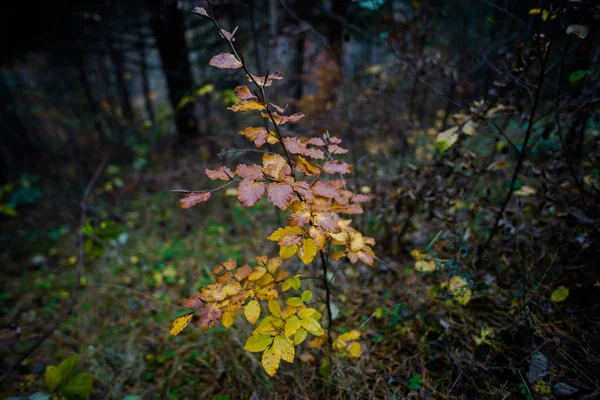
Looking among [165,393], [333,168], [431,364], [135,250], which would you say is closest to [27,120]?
[135,250]

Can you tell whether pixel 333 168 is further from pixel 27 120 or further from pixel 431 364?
pixel 27 120

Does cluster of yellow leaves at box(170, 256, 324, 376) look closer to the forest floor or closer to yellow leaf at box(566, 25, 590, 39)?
the forest floor

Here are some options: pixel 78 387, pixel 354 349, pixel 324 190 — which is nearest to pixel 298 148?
pixel 324 190

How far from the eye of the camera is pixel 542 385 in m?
1.17

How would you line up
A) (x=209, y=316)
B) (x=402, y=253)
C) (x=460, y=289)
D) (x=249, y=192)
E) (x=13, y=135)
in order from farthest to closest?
(x=13, y=135) < (x=402, y=253) < (x=460, y=289) < (x=209, y=316) < (x=249, y=192)

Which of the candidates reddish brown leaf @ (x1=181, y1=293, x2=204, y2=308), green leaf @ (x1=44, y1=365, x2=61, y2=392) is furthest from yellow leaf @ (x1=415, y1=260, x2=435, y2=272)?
green leaf @ (x1=44, y1=365, x2=61, y2=392)

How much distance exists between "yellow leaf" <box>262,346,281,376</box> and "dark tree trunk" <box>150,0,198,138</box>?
519 cm

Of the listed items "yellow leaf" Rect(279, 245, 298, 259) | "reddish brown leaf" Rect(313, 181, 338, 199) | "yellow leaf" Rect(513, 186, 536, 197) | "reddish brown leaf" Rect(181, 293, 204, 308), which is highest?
"reddish brown leaf" Rect(313, 181, 338, 199)

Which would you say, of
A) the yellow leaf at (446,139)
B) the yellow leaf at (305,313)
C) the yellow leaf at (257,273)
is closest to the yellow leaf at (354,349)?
the yellow leaf at (305,313)

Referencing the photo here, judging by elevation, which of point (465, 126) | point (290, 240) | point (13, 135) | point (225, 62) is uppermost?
point (225, 62)

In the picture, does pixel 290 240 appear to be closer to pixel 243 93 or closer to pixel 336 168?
pixel 336 168

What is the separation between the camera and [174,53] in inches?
213

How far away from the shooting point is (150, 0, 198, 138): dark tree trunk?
510cm

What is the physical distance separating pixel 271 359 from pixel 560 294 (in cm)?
152
